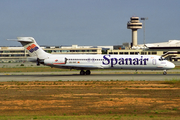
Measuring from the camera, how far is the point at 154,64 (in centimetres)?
4369

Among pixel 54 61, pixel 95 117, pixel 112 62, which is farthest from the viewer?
pixel 112 62

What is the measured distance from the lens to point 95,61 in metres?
44.2

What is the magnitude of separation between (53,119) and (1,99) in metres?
8.68

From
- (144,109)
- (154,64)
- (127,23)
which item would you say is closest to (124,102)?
(144,109)

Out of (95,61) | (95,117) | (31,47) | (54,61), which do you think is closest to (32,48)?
(31,47)

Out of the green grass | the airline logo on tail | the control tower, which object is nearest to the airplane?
the airline logo on tail

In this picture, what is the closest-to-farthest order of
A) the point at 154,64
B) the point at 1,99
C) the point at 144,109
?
1. the point at 144,109
2. the point at 1,99
3. the point at 154,64

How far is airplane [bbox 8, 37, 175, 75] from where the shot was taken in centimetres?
4359

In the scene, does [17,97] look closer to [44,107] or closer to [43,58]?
[44,107]

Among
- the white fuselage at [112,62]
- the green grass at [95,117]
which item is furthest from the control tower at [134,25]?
the green grass at [95,117]

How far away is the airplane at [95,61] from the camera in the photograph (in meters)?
43.6

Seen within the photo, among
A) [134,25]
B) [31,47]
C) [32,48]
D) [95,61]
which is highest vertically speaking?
[134,25]

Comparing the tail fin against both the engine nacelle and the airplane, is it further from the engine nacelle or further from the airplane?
the engine nacelle

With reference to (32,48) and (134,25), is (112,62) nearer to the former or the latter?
(32,48)
